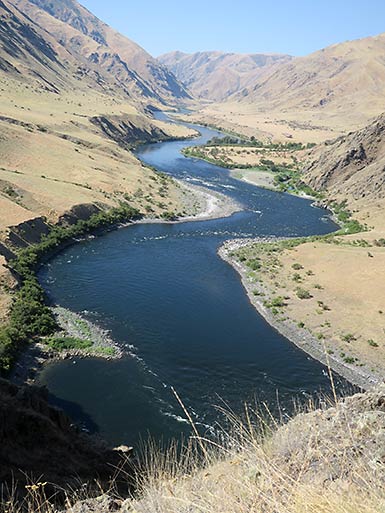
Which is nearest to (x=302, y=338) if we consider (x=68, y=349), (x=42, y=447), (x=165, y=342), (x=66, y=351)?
(x=165, y=342)

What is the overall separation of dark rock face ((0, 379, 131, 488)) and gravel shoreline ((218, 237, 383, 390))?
12.0 metres

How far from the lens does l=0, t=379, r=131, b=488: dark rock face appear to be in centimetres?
1382

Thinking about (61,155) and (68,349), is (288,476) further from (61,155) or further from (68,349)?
(61,155)

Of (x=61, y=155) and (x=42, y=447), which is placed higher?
(x=61, y=155)

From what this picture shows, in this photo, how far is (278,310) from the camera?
35875 mm

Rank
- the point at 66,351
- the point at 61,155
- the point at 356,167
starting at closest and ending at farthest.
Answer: the point at 66,351
the point at 61,155
the point at 356,167

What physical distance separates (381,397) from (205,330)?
23.3 m

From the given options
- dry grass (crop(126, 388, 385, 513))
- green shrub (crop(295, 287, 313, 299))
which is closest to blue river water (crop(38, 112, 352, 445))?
green shrub (crop(295, 287, 313, 299))

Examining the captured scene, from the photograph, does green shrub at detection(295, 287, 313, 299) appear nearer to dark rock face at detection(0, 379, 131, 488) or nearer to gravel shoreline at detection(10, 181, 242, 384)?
gravel shoreline at detection(10, 181, 242, 384)

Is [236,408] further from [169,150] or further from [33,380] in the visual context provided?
[169,150]

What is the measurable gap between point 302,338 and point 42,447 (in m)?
21.5

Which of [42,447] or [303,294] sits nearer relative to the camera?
[42,447]

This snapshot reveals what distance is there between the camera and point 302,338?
32.2 m

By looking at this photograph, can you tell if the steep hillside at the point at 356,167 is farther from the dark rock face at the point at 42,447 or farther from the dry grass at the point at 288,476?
the dry grass at the point at 288,476
